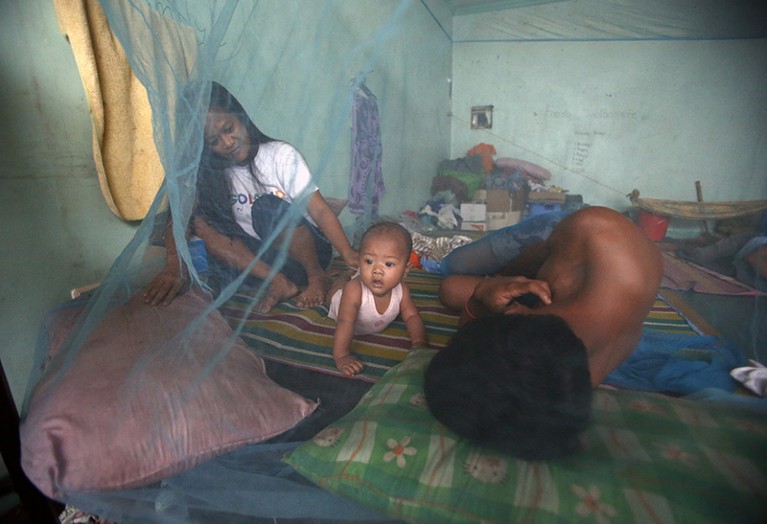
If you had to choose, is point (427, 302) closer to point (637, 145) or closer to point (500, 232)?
point (500, 232)

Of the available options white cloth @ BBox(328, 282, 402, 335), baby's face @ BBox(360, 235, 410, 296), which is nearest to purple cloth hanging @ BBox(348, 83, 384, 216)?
baby's face @ BBox(360, 235, 410, 296)

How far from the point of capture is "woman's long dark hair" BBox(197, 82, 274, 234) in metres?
0.86

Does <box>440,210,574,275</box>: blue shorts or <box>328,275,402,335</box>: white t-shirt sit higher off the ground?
<box>440,210,574,275</box>: blue shorts

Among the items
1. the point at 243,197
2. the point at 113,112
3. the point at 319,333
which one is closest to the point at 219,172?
the point at 243,197

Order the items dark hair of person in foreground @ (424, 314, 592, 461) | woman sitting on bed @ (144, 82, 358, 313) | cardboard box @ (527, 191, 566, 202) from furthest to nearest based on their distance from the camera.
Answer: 1. cardboard box @ (527, 191, 566, 202)
2. woman sitting on bed @ (144, 82, 358, 313)
3. dark hair of person in foreground @ (424, 314, 592, 461)

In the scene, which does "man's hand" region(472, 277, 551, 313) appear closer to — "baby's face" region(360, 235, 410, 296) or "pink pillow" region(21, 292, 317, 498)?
"baby's face" region(360, 235, 410, 296)

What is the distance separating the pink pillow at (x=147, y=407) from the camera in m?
0.75

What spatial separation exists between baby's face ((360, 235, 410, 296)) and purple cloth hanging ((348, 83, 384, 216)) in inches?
5.5

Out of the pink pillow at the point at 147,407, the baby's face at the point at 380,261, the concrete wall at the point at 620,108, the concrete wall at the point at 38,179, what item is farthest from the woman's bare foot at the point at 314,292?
the concrete wall at the point at 38,179

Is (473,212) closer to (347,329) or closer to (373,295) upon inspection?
(373,295)

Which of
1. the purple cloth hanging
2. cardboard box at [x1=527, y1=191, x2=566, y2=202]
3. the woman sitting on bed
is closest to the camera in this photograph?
the woman sitting on bed

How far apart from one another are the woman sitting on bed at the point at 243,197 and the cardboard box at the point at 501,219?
0.46 meters

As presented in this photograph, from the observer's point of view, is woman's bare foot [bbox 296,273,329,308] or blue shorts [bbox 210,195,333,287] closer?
blue shorts [bbox 210,195,333,287]

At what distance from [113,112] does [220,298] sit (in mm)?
809
